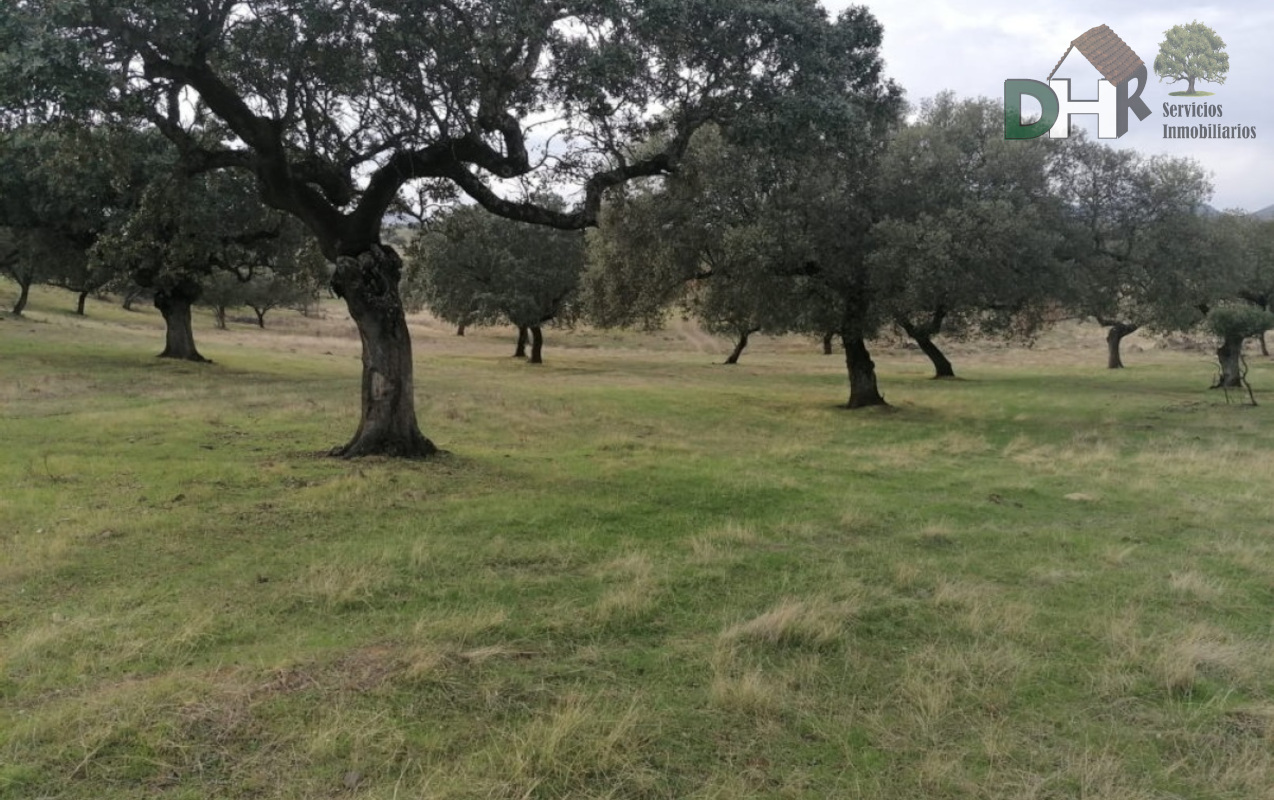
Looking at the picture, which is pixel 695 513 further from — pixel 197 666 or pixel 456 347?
pixel 456 347

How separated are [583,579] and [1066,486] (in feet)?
32.0

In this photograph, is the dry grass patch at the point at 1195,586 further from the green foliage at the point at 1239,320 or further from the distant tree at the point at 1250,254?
the distant tree at the point at 1250,254

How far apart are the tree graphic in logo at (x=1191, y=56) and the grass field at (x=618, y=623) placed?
14.6 m

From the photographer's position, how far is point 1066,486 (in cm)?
1279

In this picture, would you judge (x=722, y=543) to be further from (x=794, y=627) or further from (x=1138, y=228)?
(x=1138, y=228)

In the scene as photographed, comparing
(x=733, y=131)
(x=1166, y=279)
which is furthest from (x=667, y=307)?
(x=1166, y=279)

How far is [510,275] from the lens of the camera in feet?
147

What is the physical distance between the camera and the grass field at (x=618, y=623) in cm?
383

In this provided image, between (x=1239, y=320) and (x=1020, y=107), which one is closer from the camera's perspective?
(x=1020, y=107)

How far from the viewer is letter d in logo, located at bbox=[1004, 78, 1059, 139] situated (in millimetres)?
22625

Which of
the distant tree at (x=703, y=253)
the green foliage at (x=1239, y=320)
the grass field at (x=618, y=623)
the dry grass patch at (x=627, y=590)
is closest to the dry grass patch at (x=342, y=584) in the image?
the grass field at (x=618, y=623)

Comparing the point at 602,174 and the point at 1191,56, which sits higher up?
the point at 1191,56

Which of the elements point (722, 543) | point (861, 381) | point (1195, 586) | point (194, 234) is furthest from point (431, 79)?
point (861, 381)

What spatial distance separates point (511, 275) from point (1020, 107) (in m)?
28.6
